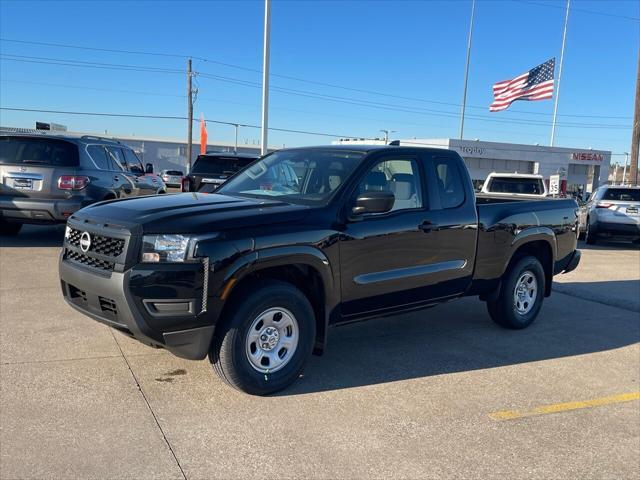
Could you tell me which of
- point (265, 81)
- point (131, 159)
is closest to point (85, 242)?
point (131, 159)

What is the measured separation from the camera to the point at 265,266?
13.3ft

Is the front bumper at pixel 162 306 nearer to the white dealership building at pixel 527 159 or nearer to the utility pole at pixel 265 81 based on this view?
the utility pole at pixel 265 81

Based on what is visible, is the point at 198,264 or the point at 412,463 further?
the point at 198,264

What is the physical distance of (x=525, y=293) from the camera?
6.46 metres

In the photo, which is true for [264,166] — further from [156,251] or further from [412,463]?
[412,463]

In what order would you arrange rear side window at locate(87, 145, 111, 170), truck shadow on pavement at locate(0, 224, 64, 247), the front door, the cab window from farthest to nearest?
truck shadow on pavement at locate(0, 224, 64, 247)
rear side window at locate(87, 145, 111, 170)
the cab window
the front door

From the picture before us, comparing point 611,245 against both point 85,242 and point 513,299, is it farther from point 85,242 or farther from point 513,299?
point 85,242

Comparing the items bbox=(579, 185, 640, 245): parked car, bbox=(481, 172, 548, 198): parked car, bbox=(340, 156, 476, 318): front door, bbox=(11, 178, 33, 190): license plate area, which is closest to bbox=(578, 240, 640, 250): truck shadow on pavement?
bbox=(579, 185, 640, 245): parked car

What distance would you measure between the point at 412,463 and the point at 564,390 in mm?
1951

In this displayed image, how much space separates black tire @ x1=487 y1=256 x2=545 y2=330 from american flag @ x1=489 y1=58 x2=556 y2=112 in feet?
78.1

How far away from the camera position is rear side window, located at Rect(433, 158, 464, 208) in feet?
17.8

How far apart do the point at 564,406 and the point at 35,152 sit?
28.2 ft

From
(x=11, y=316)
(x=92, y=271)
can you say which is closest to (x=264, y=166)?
(x=92, y=271)

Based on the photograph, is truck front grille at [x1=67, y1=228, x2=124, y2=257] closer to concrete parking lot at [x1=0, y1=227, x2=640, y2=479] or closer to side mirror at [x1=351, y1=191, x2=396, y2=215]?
concrete parking lot at [x1=0, y1=227, x2=640, y2=479]
